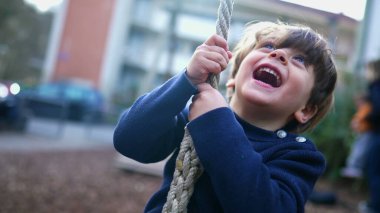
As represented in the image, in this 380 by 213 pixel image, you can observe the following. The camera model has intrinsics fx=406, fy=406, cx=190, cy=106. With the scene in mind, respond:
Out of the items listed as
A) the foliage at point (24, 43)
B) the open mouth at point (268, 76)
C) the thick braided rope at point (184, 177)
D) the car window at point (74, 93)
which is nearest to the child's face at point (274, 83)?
the open mouth at point (268, 76)

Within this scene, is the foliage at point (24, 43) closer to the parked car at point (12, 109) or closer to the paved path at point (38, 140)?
the paved path at point (38, 140)

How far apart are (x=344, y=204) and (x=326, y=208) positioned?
1.76 ft

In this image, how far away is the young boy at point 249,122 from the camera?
3.58 ft

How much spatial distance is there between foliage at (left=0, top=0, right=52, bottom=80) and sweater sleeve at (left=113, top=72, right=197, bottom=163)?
20113 mm

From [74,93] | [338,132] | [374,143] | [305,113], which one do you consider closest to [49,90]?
[74,93]

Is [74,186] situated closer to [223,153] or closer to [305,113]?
[305,113]

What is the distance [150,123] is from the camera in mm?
1265

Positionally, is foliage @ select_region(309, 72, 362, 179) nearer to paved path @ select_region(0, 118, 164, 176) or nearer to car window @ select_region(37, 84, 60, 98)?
paved path @ select_region(0, 118, 164, 176)

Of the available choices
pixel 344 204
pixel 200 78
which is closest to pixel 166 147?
pixel 200 78

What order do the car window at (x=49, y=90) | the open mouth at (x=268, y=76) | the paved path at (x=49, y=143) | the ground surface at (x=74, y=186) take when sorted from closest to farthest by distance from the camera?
1. the open mouth at (x=268, y=76)
2. the ground surface at (x=74, y=186)
3. the paved path at (x=49, y=143)
4. the car window at (x=49, y=90)

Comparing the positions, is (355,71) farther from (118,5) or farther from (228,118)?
(118,5)

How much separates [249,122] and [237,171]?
1.10 ft

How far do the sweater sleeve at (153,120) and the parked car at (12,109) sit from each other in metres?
8.66

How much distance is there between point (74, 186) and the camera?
537 centimetres
